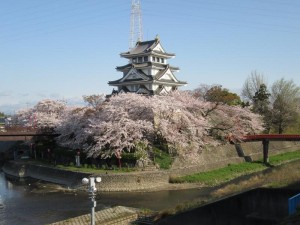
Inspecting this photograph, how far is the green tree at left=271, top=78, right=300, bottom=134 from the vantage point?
54031 mm

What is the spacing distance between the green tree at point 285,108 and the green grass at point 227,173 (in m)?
11.6

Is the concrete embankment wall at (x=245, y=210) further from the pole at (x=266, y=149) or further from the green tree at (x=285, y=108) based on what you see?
the green tree at (x=285, y=108)

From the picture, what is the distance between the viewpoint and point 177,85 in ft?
163

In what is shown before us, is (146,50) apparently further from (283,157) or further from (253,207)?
(253,207)

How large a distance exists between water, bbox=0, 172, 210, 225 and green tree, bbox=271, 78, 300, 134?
29.0m

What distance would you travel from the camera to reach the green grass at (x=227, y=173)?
32.7 m

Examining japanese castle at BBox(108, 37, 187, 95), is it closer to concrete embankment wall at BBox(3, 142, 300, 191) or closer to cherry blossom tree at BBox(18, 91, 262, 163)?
cherry blossom tree at BBox(18, 91, 262, 163)

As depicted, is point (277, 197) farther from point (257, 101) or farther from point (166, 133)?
point (257, 101)

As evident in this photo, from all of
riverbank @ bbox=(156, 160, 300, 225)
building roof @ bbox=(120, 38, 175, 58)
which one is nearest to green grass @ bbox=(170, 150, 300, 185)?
riverbank @ bbox=(156, 160, 300, 225)

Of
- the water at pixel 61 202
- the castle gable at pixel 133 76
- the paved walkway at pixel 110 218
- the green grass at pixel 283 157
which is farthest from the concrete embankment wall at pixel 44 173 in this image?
the green grass at pixel 283 157

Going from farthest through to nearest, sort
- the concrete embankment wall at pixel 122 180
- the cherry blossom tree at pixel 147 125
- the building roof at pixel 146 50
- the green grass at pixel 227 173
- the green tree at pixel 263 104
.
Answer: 1. the green tree at pixel 263 104
2. the building roof at pixel 146 50
3. the cherry blossom tree at pixel 147 125
4. the green grass at pixel 227 173
5. the concrete embankment wall at pixel 122 180

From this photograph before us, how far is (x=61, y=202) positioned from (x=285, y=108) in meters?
38.6

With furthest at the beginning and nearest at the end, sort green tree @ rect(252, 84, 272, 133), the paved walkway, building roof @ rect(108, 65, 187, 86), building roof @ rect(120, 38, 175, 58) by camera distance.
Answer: green tree @ rect(252, 84, 272, 133) < building roof @ rect(120, 38, 175, 58) < building roof @ rect(108, 65, 187, 86) < the paved walkway

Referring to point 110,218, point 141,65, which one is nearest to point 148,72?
point 141,65
